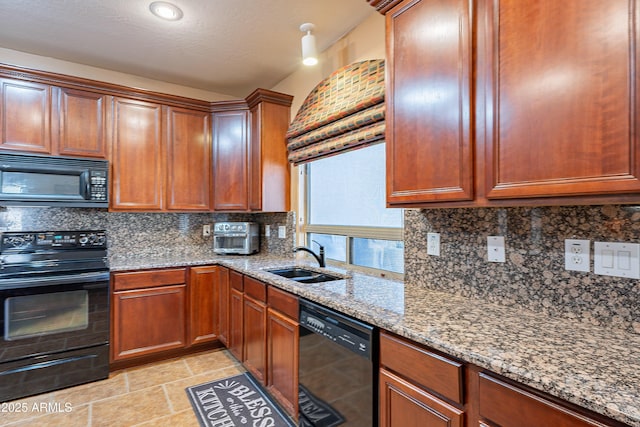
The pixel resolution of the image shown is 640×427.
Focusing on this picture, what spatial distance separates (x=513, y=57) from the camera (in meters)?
1.12

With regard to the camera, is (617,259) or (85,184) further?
(85,184)

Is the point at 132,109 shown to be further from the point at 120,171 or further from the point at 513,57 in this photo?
the point at 513,57

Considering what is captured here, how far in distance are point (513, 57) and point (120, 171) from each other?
2950 millimetres

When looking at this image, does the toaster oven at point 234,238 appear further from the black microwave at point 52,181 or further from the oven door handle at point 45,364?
the oven door handle at point 45,364

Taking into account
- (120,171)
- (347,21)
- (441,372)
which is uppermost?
(347,21)

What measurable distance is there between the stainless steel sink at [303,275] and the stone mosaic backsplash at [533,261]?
708mm

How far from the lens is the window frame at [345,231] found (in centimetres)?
219

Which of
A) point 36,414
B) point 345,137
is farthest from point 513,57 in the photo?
point 36,414

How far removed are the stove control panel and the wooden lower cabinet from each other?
182 cm

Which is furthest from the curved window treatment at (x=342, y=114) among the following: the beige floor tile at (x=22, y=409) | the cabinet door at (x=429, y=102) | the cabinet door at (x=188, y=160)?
the beige floor tile at (x=22, y=409)

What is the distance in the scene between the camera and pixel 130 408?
2.14m

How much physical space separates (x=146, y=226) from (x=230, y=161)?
106 centimetres

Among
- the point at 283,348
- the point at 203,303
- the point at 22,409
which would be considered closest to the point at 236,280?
the point at 203,303

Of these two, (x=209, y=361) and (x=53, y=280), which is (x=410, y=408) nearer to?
(x=209, y=361)
